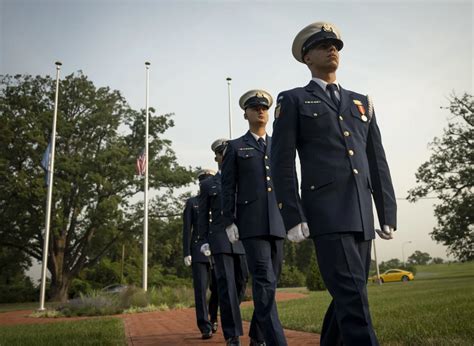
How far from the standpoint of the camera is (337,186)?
248 cm

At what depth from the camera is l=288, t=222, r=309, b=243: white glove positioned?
2410 millimetres

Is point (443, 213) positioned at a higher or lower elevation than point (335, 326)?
higher

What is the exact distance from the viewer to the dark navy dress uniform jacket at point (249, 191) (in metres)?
3.98

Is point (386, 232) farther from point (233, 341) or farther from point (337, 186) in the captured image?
point (233, 341)

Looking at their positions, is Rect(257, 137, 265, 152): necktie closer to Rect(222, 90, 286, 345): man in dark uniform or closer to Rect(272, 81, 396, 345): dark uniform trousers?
Rect(222, 90, 286, 345): man in dark uniform

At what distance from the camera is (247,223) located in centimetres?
401

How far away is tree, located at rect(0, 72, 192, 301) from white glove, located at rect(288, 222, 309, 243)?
2151cm

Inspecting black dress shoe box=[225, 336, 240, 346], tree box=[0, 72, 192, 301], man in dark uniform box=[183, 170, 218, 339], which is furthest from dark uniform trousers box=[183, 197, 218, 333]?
tree box=[0, 72, 192, 301]

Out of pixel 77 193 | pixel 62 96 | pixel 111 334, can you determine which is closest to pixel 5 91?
pixel 62 96

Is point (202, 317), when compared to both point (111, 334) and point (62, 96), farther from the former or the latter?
point (62, 96)

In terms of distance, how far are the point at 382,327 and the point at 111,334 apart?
3.82m

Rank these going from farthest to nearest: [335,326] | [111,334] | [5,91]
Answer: [5,91], [111,334], [335,326]

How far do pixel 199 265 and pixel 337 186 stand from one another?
14.8 feet

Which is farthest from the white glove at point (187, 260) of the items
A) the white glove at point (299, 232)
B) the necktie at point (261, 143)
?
the white glove at point (299, 232)
